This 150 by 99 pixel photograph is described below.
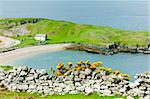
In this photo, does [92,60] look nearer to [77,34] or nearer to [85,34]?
[85,34]

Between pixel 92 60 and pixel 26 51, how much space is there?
21029mm

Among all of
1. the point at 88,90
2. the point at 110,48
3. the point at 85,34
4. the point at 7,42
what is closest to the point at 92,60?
the point at 110,48

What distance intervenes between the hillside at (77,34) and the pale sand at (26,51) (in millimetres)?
5504

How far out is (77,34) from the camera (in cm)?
14775

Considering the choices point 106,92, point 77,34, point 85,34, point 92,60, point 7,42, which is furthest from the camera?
point 77,34

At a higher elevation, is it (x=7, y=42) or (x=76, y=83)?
(x=7, y=42)

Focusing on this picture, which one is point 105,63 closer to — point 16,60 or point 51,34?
point 16,60

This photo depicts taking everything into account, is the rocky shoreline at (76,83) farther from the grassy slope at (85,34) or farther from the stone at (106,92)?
the grassy slope at (85,34)

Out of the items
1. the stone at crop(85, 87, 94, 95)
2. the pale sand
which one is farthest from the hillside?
the stone at crop(85, 87, 94, 95)

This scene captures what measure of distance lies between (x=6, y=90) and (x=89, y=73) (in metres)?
8.16

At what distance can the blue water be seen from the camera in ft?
335

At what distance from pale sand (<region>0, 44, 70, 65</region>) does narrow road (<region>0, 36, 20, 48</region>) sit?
700 cm

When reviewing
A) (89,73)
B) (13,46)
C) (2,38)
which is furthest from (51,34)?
(89,73)

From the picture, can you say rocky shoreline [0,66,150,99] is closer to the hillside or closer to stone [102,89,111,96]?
stone [102,89,111,96]
